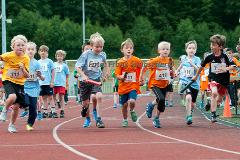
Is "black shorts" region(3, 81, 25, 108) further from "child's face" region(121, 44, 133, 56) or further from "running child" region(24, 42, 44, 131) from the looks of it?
"child's face" region(121, 44, 133, 56)

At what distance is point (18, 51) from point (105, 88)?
96.5ft

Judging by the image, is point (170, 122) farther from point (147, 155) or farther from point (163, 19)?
point (163, 19)

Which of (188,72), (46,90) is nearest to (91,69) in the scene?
(188,72)

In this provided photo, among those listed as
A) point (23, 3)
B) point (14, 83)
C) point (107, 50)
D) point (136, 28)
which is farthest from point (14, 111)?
point (23, 3)

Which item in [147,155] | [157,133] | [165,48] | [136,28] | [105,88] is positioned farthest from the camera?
[136,28]

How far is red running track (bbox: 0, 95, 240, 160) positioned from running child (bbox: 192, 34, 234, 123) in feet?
2.47

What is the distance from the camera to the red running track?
33.3ft

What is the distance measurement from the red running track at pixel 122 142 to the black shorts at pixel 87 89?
706mm

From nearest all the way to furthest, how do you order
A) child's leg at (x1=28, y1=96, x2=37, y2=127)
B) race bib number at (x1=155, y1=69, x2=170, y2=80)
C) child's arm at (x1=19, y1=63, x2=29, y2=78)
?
child's arm at (x1=19, y1=63, x2=29, y2=78), child's leg at (x1=28, y1=96, x2=37, y2=127), race bib number at (x1=155, y1=69, x2=170, y2=80)

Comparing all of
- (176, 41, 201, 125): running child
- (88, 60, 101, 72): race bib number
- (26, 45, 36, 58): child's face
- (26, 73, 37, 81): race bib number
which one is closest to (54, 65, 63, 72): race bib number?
(26, 45, 36, 58): child's face

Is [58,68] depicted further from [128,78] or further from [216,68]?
[216,68]

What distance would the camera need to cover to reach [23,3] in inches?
3243

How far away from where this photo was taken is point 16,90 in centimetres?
1444

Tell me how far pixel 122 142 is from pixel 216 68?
4.88 meters
